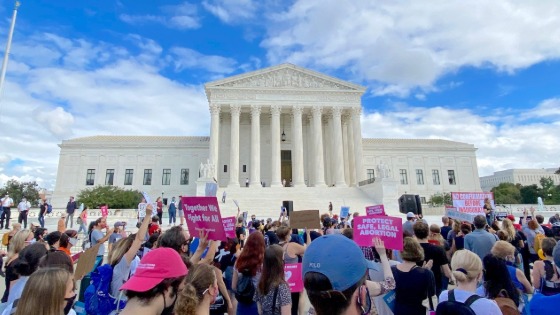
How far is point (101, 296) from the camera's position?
3424 mm

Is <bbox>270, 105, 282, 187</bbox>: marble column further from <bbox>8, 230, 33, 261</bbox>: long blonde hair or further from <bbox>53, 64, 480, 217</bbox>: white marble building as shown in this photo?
<bbox>8, 230, 33, 261</bbox>: long blonde hair

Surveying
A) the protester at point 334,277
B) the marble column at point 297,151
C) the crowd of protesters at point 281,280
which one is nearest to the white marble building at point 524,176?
the marble column at point 297,151

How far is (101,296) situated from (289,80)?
1535 inches

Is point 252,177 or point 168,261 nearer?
point 168,261

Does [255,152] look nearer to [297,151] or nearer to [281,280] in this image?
[297,151]

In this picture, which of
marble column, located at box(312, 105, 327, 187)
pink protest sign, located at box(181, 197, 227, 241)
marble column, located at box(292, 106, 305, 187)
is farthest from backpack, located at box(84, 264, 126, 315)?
marble column, located at box(312, 105, 327, 187)

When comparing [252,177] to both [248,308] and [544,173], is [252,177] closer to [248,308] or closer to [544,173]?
[248,308]

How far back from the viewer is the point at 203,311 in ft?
7.73

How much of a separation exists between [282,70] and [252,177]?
14.3m

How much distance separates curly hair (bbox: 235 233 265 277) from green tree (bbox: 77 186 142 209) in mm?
39678

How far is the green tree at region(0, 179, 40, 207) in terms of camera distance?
2141 inches

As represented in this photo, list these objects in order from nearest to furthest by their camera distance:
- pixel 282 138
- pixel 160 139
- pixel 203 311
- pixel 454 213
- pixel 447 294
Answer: pixel 203 311 < pixel 447 294 < pixel 454 213 < pixel 282 138 < pixel 160 139

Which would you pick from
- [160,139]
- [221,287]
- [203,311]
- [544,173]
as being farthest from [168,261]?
[544,173]

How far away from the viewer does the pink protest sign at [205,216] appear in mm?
3979
